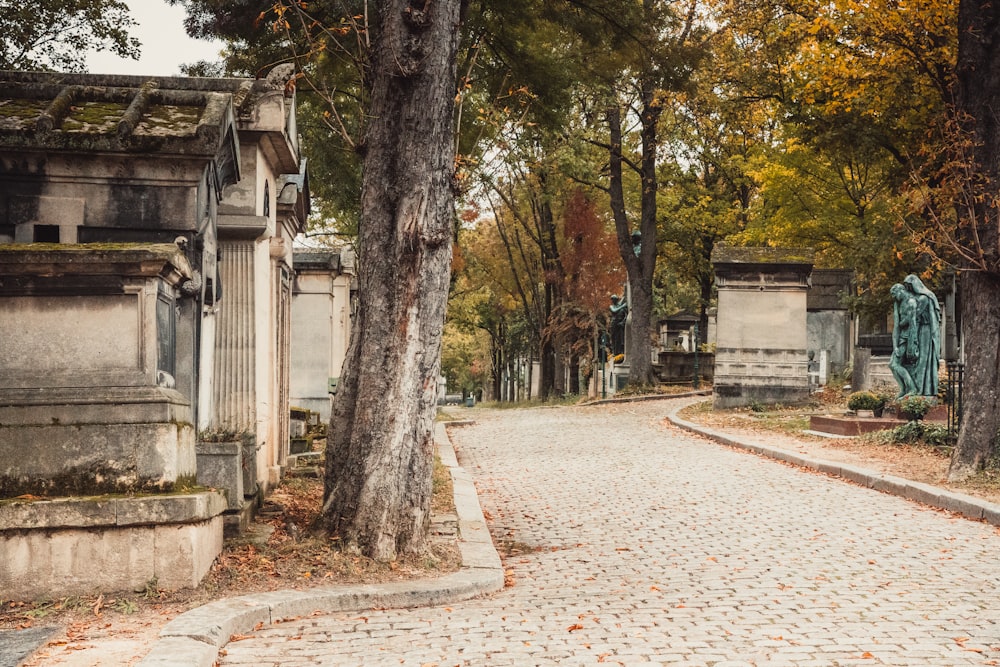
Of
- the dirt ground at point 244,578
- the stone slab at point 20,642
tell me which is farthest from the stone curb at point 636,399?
the stone slab at point 20,642

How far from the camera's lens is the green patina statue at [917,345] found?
711 inches

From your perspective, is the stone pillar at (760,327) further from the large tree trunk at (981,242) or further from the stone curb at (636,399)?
the large tree trunk at (981,242)

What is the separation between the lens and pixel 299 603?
626 centimetres

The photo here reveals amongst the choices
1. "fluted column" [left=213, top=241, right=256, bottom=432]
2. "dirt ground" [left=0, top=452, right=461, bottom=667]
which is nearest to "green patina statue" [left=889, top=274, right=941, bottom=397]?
"dirt ground" [left=0, top=452, right=461, bottom=667]

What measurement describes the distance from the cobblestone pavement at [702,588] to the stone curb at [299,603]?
127 mm

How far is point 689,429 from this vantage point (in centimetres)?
1950

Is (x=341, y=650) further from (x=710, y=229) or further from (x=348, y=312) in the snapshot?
(x=710, y=229)

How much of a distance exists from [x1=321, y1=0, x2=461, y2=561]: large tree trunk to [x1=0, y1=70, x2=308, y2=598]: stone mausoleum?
907mm

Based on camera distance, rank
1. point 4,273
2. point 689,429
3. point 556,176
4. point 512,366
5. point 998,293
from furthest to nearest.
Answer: point 512,366 < point 556,176 < point 689,429 < point 998,293 < point 4,273

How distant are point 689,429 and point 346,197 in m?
9.05

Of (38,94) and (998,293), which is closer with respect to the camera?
(38,94)

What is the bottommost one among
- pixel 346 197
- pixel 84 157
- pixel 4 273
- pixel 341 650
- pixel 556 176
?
pixel 341 650

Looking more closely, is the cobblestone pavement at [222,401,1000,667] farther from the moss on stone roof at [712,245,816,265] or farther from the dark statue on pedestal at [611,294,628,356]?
the dark statue on pedestal at [611,294,628,356]

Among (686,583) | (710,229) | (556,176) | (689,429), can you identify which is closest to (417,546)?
(686,583)
